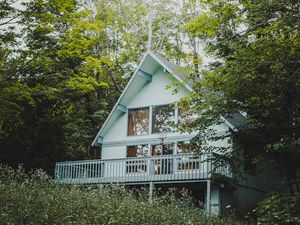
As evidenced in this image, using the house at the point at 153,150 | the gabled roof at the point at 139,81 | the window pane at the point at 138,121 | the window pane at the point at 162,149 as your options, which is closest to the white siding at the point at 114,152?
the house at the point at 153,150

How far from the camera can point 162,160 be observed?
21.6 metres

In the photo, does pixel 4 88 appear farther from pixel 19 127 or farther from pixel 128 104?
pixel 128 104

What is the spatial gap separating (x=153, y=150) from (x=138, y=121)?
2.02 m

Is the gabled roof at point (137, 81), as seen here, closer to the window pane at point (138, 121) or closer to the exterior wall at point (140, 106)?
the exterior wall at point (140, 106)

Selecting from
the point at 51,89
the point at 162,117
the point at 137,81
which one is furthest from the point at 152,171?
the point at 51,89

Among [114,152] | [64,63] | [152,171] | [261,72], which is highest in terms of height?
[64,63]

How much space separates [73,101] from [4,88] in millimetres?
11828

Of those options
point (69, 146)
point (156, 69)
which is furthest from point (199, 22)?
point (69, 146)

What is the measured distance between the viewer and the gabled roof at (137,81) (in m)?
23.1

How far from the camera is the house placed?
19.7 m

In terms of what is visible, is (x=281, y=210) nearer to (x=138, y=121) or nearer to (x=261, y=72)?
(x=261, y=72)

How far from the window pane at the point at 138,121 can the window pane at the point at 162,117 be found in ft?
1.64

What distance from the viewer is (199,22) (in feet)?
39.2

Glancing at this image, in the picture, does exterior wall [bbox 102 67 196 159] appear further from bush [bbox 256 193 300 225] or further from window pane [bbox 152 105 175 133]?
bush [bbox 256 193 300 225]
